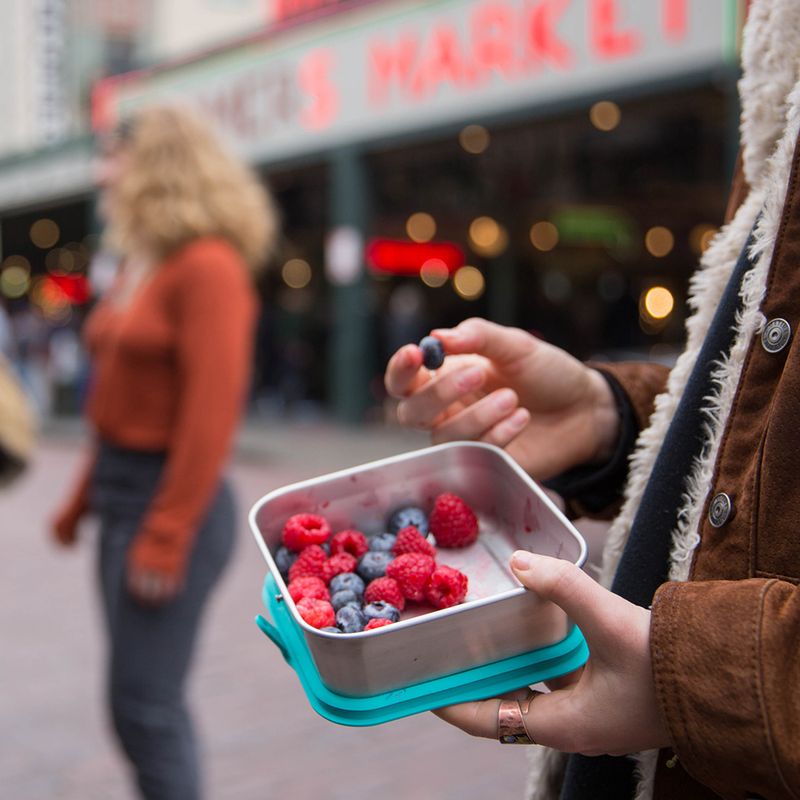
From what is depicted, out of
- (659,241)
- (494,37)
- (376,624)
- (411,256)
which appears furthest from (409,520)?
(659,241)

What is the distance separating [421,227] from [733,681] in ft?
55.2

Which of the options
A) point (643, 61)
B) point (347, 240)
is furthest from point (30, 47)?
point (643, 61)

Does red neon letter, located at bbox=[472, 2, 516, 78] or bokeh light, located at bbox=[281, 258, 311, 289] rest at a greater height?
red neon letter, located at bbox=[472, 2, 516, 78]

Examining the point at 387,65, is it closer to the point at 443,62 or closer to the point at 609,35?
the point at 443,62

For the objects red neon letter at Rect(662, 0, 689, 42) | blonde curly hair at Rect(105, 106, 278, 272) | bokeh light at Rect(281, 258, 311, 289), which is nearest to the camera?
blonde curly hair at Rect(105, 106, 278, 272)

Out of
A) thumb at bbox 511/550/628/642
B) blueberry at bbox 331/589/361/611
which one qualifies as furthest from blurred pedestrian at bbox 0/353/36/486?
thumb at bbox 511/550/628/642

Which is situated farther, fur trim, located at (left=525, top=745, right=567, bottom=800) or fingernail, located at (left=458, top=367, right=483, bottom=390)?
fingernail, located at (left=458, top=367, right=483, bottom=390)

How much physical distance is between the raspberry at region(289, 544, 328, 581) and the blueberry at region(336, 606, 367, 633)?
0.10 m

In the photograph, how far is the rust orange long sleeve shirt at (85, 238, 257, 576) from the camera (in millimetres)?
2402

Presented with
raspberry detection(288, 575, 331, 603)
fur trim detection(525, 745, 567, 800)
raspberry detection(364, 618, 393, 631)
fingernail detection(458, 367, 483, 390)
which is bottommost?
fur trim detection(525, 745, 567, 800)

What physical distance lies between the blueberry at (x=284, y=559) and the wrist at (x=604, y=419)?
542 mm

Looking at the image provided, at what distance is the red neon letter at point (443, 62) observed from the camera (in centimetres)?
1103

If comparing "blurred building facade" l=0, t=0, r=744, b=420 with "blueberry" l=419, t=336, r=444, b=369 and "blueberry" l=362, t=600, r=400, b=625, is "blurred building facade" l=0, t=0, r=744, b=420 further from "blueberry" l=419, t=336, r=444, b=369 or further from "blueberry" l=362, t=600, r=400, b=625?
"blueberry" l=362, t=600, r=400, b=625

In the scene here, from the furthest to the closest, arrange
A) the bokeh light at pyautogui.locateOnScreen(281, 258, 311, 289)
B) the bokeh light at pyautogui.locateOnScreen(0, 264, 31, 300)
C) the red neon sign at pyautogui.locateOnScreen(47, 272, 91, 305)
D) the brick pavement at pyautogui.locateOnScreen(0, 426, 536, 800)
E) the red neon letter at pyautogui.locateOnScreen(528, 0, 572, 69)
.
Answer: the bokeh light at pyautogui.locateOnScreen(0, 264, 31, 300) < the red neon sign at pyautogui.locateOnScreen(47, 272, 91, 305) < the bokeh light at pyautogui.locateOnScreen(281, 258, 311, 289) < the red neon letter at pyautogui.locateOnScreen(528, 0, 572, 69) < the brick pavement at pyautogui.locateOnScreen(0, 426, 536, 800)
